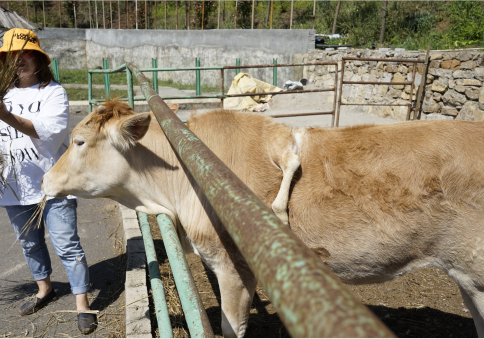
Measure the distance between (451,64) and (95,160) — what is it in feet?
30.1

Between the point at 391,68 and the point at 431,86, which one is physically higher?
the point at 391,68

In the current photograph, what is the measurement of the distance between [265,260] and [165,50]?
20532 millimetres

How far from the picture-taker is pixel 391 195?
7.02 ft

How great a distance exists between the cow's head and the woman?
15.4 inches

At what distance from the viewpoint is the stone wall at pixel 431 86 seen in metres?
8.58

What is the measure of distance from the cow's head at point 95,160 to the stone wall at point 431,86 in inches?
300

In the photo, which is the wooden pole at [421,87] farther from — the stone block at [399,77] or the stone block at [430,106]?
the stone block at [399,77]

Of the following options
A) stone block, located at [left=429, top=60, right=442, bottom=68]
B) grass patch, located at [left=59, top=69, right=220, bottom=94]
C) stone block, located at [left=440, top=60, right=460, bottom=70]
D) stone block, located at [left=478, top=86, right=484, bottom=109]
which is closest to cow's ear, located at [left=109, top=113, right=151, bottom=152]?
stone block, located at [left=478, top=86, right=484, bottom=109]

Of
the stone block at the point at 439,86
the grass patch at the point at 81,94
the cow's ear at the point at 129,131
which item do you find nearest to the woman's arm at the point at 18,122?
the cow's ear at the point at 129,131

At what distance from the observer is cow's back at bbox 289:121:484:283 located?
210 cm

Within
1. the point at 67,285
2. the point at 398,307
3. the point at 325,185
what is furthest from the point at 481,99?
the point at 67,285

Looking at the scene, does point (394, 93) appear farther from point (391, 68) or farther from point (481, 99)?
point (481, 99)

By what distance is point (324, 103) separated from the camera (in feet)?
41.2

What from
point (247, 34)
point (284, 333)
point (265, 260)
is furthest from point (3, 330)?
point (247, 34)
